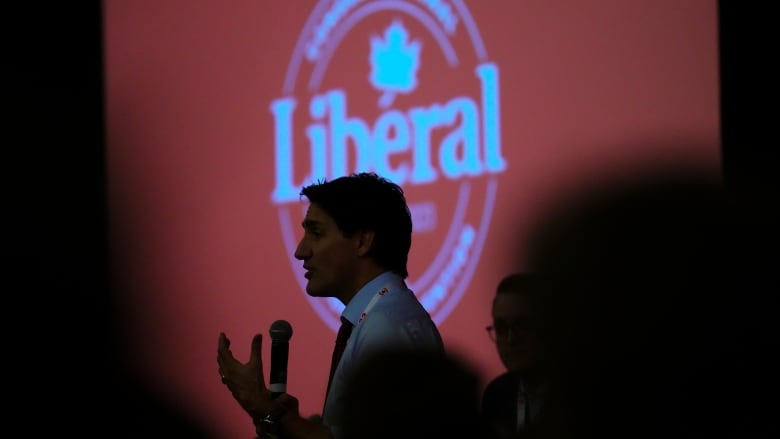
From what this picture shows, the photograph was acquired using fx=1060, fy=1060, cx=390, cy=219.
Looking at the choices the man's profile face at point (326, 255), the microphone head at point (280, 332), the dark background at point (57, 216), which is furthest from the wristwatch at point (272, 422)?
the dark background at point (57, 216)

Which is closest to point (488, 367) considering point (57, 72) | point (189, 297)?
point (189, 297)

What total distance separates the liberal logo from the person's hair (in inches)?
44.0

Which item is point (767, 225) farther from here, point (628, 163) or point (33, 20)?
point (33, 20)

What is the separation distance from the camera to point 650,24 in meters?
2.68

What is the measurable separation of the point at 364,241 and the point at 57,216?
10.7ft

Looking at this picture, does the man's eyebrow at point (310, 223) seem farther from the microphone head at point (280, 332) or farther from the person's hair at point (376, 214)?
the microphone head at point (280, 332)

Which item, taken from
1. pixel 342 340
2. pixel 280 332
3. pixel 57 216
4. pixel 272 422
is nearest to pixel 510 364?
pixel 342 340

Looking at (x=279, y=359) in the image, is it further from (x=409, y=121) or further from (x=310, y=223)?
(x=409, y=121)

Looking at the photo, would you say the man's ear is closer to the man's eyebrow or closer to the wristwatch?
the man's eyebrow

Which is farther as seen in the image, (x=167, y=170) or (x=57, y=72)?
(x=57, y=72)

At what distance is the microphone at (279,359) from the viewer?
1.74m

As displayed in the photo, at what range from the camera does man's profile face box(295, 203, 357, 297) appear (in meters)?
1.92

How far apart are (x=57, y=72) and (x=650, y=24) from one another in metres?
3.09

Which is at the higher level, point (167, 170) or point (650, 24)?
point (650, 24)
